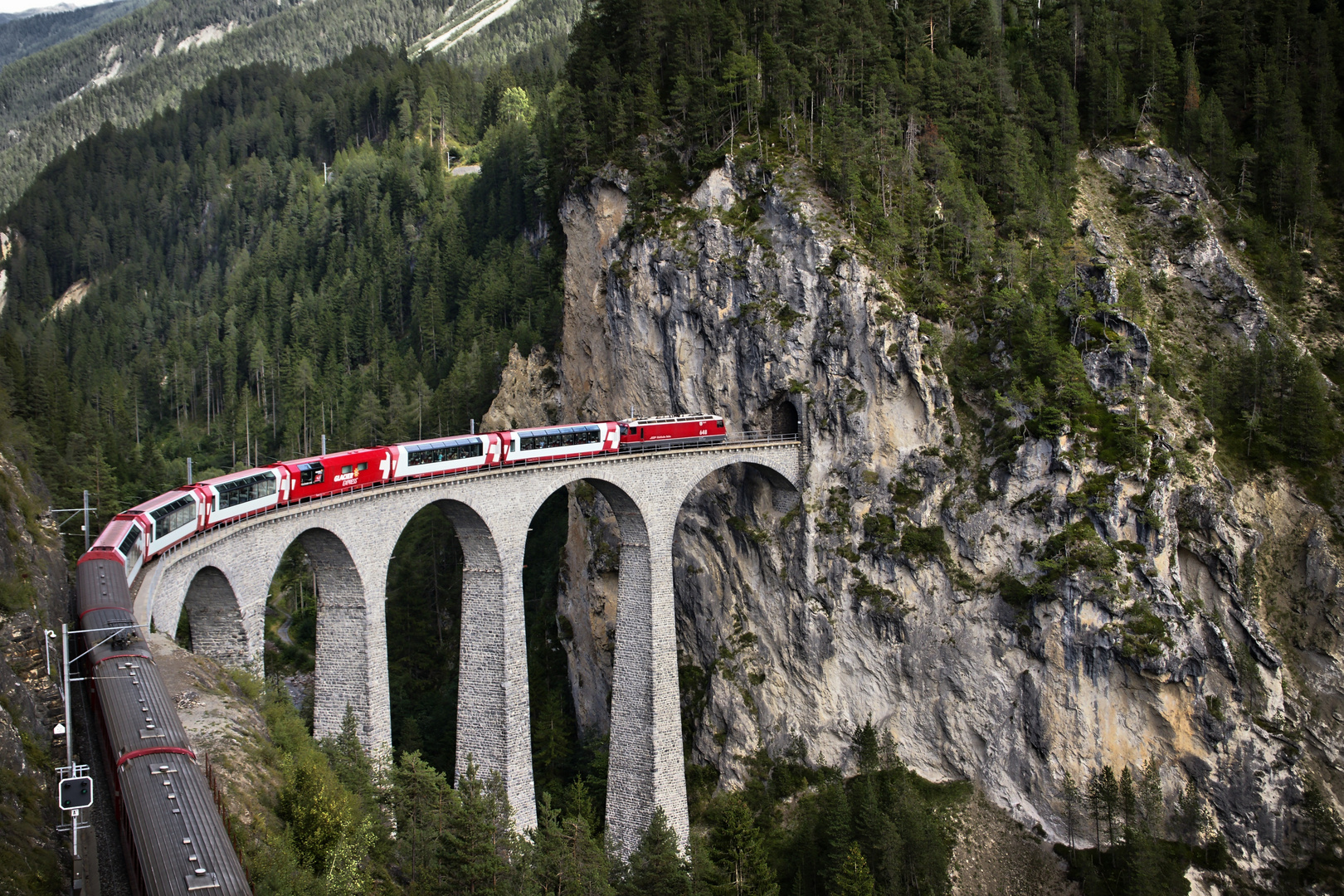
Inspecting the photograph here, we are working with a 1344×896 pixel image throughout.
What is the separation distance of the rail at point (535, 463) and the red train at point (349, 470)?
0.37 feet

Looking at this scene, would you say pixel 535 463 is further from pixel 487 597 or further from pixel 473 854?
pixel 473 854

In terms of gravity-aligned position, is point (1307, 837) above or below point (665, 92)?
below

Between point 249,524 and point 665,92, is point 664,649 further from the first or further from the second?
point 665,92

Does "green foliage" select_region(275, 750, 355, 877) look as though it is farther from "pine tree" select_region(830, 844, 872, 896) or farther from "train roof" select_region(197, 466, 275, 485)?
"pine tree" select_region(830, 844, 872, 896)

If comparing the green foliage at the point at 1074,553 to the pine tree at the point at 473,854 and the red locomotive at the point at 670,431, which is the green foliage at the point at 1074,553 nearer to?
the red locomotive at the point at 670,431

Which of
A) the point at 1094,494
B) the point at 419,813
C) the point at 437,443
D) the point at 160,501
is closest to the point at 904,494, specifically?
the point at 1094,494

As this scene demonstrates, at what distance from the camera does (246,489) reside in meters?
35.8

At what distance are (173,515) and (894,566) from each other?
125ft

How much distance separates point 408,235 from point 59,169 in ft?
304

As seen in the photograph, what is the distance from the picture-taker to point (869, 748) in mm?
55375

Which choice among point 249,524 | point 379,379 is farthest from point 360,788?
point 379,379

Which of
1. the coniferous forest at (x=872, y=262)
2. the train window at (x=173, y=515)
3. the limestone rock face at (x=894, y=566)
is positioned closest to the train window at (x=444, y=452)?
the train window at (x=173, y=515)

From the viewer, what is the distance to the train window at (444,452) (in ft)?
140

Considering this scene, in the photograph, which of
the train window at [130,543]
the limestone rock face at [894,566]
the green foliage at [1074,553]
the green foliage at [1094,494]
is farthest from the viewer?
the green foliage at [1094,494]
